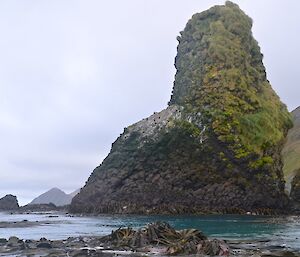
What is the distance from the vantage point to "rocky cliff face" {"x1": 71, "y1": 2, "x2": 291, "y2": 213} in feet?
303

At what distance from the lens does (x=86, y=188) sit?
10650 centimetres

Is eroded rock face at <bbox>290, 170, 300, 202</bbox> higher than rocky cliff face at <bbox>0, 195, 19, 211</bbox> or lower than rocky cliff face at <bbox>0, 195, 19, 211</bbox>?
lower

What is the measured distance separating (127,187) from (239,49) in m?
46.2

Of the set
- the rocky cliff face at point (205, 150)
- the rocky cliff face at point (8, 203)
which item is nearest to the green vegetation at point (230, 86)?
the rocky cliff face at point (205, 150)

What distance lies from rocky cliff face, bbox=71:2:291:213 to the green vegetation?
216mm

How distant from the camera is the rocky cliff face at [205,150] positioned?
9225 cm

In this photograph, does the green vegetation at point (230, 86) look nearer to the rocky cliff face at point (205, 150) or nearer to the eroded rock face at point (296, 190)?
the rocky cliff face at point (205, 150)

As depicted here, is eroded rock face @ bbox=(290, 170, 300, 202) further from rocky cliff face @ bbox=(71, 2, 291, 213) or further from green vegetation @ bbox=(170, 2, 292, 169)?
green vegetation @ bbox=(170, 2, 292, 169)

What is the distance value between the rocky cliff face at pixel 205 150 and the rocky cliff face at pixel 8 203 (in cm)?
6711

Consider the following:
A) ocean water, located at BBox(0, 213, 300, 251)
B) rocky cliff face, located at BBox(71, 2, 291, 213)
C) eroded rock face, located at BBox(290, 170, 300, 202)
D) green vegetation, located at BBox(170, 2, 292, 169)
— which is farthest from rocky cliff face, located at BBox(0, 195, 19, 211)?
ocean water, located at BBox(0, 213, 300, 251)

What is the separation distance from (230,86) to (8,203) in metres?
96.7

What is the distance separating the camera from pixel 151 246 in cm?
3102

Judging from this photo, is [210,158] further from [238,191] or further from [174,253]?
[174,253]

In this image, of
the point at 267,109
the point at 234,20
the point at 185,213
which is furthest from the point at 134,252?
the point at 234,20
